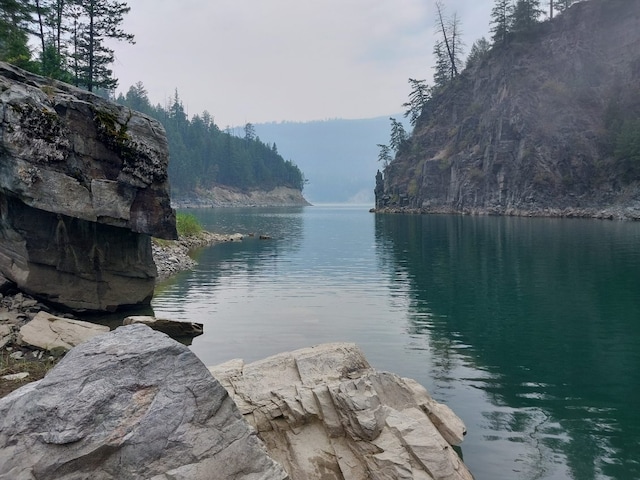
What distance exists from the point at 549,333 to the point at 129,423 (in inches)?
856

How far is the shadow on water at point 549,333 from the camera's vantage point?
14.5m

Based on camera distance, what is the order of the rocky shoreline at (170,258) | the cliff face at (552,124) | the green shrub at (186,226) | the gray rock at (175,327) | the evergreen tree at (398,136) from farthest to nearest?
the evergreen tree at (398,136), the cliff face at (552,124), the green shrub at (186,226), the rocky shoreline at (170,258), the gray rock at (175,327)

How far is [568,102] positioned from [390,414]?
121m

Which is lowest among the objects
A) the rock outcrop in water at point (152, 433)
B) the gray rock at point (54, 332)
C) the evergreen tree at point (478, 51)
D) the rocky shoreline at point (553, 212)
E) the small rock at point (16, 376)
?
the small rock at point (16, 376)

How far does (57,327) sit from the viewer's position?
63.9 feet

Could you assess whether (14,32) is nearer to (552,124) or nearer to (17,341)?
(17,341)

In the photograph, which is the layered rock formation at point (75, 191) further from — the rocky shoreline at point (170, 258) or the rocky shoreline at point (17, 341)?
the rocky shoreline at point (170, 258)

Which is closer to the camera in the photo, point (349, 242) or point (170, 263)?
point (170, 263)

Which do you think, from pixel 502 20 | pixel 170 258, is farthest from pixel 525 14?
pixel 170 258

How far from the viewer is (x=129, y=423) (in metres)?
7.61

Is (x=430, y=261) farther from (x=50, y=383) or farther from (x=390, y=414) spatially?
(x=50, y=383)

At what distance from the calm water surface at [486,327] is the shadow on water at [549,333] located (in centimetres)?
7

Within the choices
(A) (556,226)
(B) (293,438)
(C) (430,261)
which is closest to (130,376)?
(B) (293,438)

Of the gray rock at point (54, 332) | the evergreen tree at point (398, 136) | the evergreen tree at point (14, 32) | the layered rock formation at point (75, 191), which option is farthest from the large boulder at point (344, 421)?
the evergreen tree at point (398, 136)
